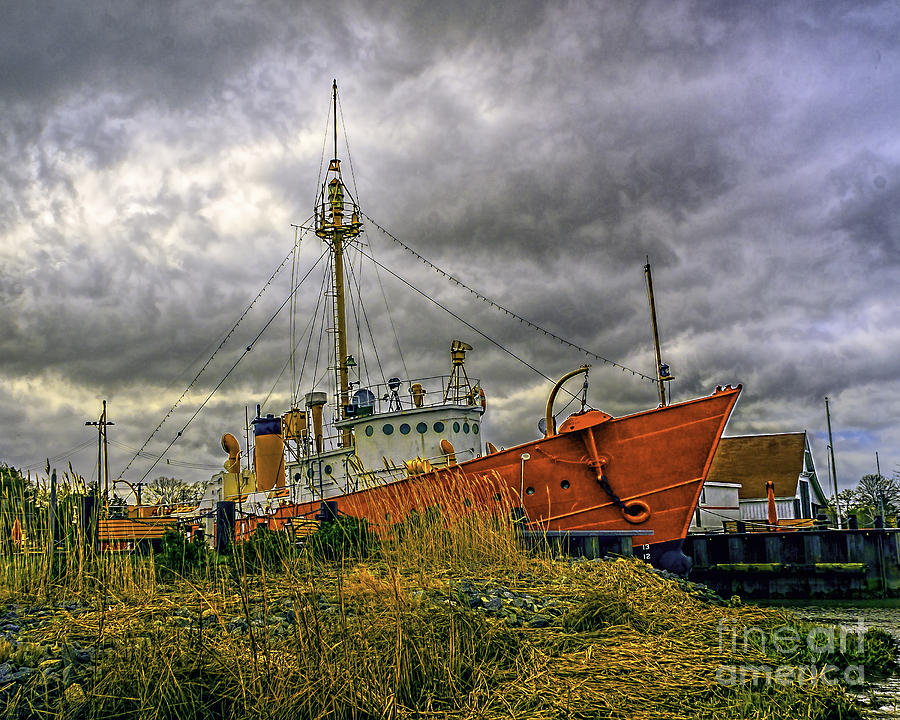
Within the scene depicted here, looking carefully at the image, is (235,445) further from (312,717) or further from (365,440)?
(312,717)

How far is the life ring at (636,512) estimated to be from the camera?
49.0 feet

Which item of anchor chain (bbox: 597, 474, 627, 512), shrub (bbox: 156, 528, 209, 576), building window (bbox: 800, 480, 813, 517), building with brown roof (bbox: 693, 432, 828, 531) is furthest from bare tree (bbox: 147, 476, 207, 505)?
building window (bbox: 800, 480, 813, 517)

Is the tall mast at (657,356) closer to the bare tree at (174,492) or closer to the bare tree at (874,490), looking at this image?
the bare tree at (174,492)

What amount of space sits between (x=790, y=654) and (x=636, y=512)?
8860mm

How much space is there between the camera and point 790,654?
6223 millimetres

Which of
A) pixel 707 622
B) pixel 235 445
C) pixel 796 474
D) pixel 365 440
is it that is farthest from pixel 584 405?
pixel 796 474

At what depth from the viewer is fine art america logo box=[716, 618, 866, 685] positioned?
541 cm

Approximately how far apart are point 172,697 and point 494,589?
3.82m

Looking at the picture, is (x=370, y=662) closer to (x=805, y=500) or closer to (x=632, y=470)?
(x=632, y=470)

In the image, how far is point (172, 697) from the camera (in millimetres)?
4727

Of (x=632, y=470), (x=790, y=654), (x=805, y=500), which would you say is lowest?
(x=805, y=500)

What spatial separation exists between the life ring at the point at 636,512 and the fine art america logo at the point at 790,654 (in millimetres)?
6791

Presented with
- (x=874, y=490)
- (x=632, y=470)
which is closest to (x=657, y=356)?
(x=632, y=470)

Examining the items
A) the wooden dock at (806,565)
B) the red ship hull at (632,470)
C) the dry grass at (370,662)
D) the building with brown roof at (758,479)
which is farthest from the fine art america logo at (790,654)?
the building with brown roof at (758,479)
